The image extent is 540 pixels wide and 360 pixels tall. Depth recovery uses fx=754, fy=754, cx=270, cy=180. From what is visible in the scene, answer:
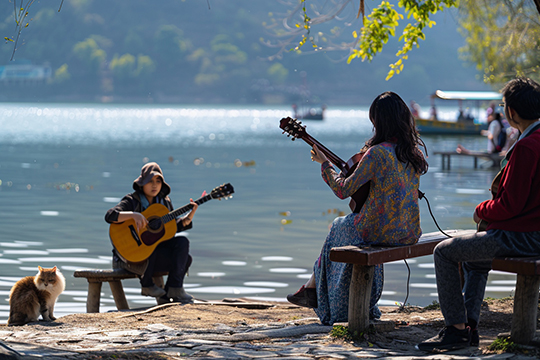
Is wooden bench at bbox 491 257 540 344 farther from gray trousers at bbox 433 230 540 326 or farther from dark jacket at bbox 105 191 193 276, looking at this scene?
dark jacket at bbox 105 191 193 276

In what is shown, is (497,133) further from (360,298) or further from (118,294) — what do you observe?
(360,298)

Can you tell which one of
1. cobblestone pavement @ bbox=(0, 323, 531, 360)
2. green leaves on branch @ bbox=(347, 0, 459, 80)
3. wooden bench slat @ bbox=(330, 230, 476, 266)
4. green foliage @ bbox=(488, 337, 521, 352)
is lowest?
cobblestone pavement @ bbox=(0, 323, 531, 360)

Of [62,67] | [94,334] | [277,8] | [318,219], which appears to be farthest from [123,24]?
[94,334]

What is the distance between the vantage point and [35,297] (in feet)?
23.6

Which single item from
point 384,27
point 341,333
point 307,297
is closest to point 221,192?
point 307,297

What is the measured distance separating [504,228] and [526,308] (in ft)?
1.92

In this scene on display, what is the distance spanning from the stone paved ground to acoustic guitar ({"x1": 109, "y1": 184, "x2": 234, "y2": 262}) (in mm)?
687

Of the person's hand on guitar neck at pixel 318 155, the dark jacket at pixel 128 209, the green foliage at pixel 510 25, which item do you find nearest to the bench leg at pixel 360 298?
the person's hand on guitar neck at pixel 318 155

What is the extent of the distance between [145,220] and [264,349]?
2973 millimetres

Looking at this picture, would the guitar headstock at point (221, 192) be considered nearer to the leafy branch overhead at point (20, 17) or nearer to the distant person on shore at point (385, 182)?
the distant person on shore at point (385, 182)

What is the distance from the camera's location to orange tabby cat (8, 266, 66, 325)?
7109 millimetres

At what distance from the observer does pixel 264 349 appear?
537 cm

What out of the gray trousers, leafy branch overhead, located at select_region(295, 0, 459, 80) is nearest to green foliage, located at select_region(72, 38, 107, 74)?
leafy branch overhead, located at select_region(295, 0, 459, 80)

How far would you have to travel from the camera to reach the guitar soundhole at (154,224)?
8062 mm
